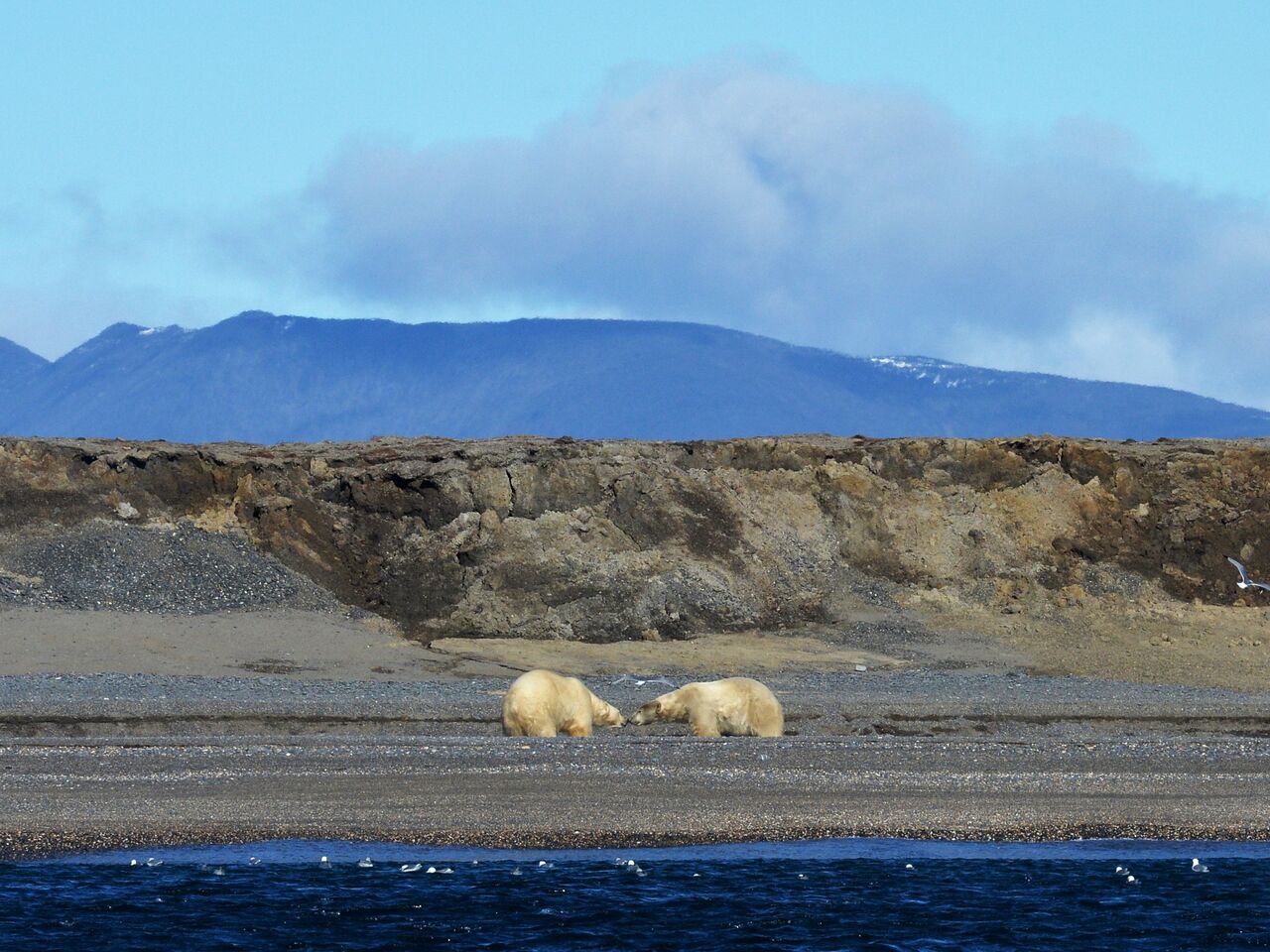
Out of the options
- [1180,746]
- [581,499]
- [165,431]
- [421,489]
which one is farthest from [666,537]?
[165,431]

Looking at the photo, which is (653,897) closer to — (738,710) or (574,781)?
(574,781)

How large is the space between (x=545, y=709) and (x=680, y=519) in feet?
52.8

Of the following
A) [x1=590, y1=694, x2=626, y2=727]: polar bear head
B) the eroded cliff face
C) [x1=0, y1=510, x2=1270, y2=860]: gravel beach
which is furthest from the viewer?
the eroded cliff face

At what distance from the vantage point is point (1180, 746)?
66.2 feet

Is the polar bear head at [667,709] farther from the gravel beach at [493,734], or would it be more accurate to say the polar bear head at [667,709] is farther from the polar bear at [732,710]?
the gravel beach at [493,734]

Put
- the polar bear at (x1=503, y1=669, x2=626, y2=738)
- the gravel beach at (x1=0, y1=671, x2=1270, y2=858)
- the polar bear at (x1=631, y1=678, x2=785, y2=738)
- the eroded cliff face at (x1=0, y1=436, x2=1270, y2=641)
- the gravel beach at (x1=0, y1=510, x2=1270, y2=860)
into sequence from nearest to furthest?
the gravel beach at (x1=0, y1=671, x2=1270, y2=858)
the gravel beach at (x1=0, y1=510, x2=1270, y2=860)
the polar bear at (x1=503, y1=669, x2=626, y2=738)
the polar bear at (x1=631, y1=678, x2=785, y2=738)
the eroded cliff face at (x1=0, y1=436, x2=1270, y2=641)

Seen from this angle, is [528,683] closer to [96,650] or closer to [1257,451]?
[96,650]


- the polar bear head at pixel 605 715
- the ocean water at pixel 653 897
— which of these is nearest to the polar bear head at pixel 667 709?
the polar bear head at pixel 605 715

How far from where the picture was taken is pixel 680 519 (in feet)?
119

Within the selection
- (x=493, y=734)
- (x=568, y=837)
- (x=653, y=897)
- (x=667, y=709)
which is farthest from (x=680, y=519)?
(x=653, y=897)

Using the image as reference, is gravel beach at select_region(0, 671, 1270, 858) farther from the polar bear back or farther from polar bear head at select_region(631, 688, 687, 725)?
the polar bear back

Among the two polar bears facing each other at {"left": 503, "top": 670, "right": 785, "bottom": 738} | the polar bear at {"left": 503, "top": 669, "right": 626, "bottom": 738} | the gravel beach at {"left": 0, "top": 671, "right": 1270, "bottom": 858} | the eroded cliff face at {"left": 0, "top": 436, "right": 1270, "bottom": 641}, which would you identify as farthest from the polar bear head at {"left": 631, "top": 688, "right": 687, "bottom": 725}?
the eroded cliff face at {"left": 0, "top": 436, "right": 1270, "bottom": 641}

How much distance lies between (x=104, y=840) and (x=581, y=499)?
22.0m

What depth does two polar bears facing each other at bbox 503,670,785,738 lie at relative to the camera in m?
20.5
